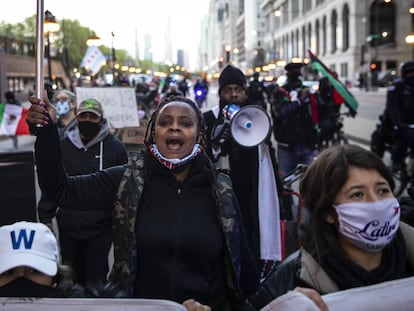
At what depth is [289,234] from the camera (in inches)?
252

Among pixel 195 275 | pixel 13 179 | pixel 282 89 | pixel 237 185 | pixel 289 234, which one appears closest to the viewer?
pixel 195 275

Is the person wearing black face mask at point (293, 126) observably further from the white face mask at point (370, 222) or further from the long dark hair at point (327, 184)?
the white face mask at point (370, 222)

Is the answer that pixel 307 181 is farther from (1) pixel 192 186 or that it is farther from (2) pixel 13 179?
(2) pixel 13 179

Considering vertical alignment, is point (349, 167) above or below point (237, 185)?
above

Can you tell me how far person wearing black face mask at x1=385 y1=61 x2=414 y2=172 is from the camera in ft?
26.4

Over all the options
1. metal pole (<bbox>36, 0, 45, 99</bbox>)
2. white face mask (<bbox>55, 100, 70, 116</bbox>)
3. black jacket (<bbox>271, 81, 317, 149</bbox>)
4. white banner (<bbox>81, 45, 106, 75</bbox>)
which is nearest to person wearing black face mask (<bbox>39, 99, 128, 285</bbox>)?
metal pole (<bbox>36, 0, 45, 99</bbox>)

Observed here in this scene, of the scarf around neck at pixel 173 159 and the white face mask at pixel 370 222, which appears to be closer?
the white face mask at pixel 370 222

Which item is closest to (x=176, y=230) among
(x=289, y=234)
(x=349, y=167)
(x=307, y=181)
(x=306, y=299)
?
(x=307, y=181)

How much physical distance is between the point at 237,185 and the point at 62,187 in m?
2.11

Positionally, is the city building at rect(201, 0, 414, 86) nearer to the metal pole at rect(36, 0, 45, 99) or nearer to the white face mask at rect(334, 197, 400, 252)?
the metal pole at rect(36, 0, 45, 99)

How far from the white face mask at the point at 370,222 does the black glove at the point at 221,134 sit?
2.55 meters

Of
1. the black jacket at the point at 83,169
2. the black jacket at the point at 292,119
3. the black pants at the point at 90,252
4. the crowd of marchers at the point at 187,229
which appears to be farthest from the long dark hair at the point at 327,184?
the black jacket at the point at 292,119

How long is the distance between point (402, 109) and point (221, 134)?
4.59 metres

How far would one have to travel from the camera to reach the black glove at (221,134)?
15.0 ft
